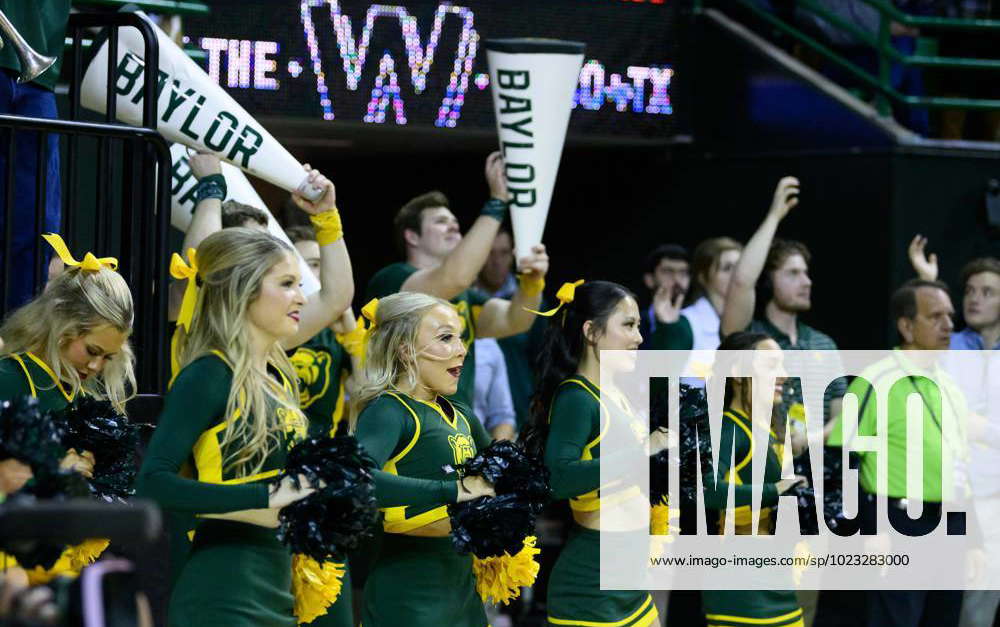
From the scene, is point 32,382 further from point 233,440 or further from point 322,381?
point 322,381

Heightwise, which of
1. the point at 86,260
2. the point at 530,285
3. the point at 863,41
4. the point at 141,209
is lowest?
the point at 530,285

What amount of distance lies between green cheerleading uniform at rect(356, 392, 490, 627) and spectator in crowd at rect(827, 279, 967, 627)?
2.57 metres

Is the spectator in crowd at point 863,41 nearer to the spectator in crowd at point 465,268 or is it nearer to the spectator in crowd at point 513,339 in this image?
the spectator in crowd at point 513,339

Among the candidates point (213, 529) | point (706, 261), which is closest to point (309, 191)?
point (213, 529)

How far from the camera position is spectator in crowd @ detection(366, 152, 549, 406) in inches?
253

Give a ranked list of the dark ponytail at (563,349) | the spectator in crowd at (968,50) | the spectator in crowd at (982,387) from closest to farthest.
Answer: the dark ponytail at (563,349) < the spectator in crowd at (982,387) < the spectator in crowd at (968,50)

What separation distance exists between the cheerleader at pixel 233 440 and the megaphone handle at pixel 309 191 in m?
1.20

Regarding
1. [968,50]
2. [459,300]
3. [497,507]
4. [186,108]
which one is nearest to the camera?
[497,507]

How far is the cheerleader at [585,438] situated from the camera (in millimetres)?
5320

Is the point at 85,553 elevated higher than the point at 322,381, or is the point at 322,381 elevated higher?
the point at 322,381

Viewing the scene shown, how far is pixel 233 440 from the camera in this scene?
425 cm

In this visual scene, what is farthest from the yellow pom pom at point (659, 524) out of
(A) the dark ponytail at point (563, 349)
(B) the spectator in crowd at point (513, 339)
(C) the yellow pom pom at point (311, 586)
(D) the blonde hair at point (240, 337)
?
(B) the spectator in crowd at point (513, 339)

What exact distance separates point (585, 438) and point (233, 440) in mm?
1450

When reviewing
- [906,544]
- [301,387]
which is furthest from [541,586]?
[301,387]
